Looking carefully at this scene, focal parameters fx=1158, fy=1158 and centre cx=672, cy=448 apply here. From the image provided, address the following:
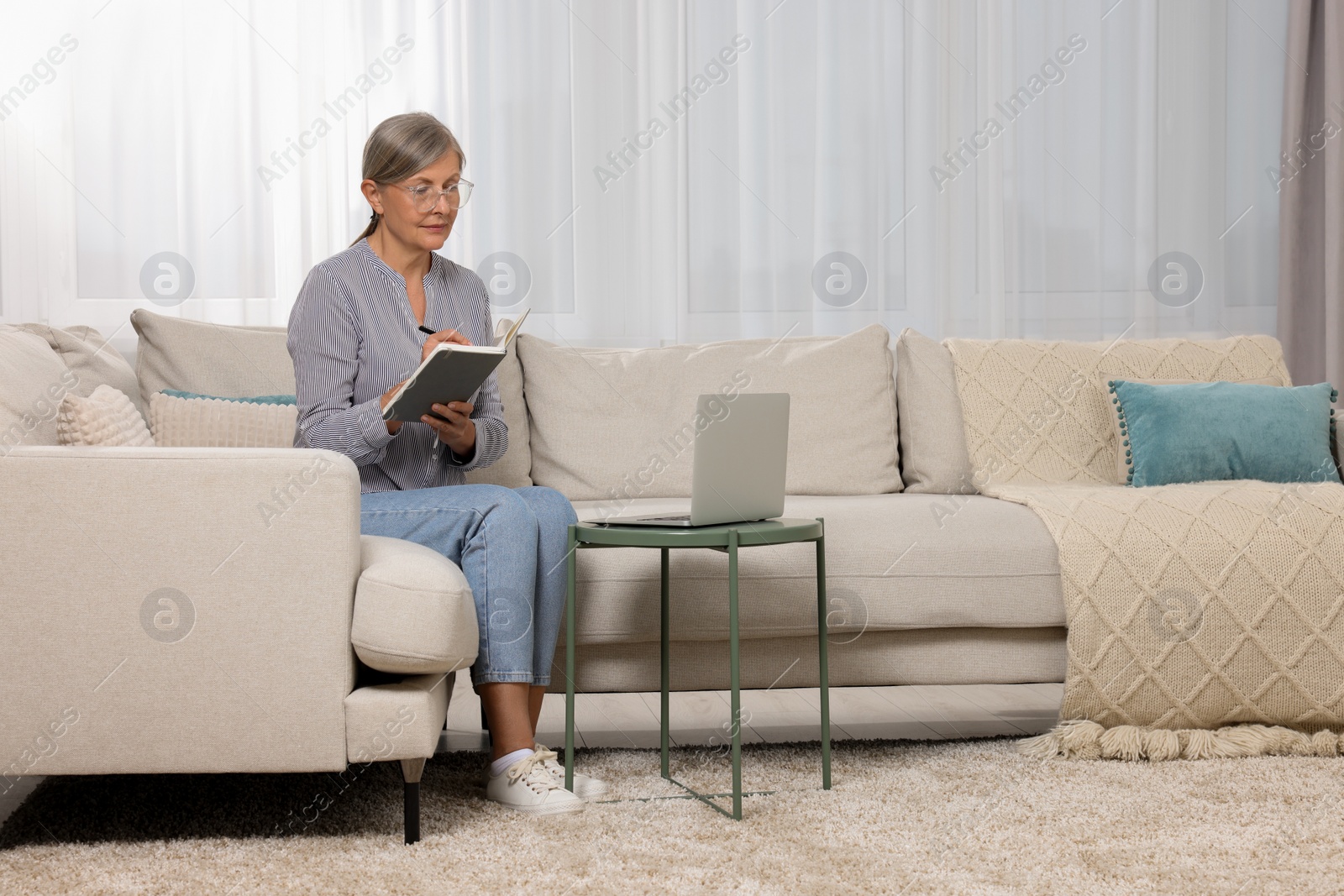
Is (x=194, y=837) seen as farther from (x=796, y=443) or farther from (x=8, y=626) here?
(x=796, y=443)

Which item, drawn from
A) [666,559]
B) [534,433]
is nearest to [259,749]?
[666,559]

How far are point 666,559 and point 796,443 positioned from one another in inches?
28.7

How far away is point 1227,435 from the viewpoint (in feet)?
7.50

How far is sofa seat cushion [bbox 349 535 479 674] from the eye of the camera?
55.5 inches

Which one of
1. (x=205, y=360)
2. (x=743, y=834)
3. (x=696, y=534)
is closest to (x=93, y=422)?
(x=205, y=360)

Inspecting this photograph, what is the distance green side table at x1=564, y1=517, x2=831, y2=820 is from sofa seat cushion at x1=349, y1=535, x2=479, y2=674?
24cm

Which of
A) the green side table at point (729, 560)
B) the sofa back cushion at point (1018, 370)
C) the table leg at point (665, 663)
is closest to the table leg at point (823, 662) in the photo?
the green side table at point (729, 560)

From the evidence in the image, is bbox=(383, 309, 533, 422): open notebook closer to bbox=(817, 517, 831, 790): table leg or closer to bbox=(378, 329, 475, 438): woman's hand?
bbox=(378, 329, 475, 438): woman's hand

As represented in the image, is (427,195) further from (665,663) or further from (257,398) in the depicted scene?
(665,663)

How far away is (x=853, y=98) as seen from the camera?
328 centimetres

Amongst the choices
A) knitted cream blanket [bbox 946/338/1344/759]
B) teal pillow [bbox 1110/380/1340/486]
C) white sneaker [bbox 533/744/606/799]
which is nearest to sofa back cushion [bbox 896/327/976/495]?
teal pillow [bbox 1110/380/1340/486]

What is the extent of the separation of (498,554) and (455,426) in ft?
0.97

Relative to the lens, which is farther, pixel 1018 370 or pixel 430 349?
pixel 1018 370

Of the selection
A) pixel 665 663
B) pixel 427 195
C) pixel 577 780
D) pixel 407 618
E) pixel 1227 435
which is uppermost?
pixel 427 195
